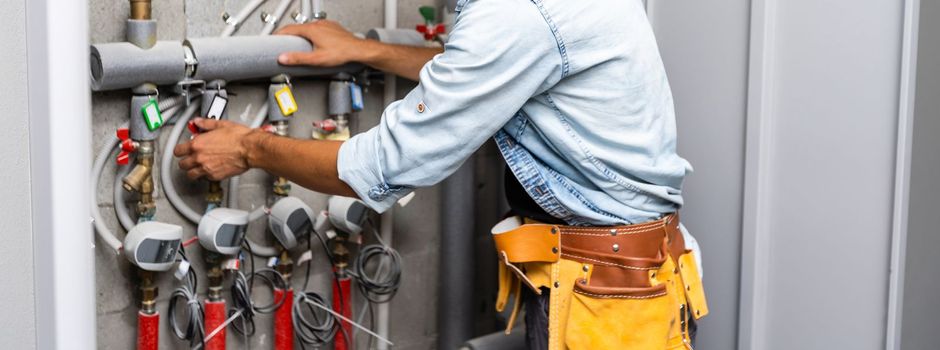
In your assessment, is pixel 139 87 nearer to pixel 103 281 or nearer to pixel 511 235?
pixel 103 281

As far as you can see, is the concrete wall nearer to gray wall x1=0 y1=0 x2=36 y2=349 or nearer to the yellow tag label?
the yellow tag label

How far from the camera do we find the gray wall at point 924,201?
1.62 m

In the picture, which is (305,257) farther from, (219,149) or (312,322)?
(219,149)

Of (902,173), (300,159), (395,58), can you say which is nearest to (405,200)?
(395,58)

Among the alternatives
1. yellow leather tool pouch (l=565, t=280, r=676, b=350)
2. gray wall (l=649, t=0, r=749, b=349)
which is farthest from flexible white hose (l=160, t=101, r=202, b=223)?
gray wall (l=649, t=0, r=749, b=349)

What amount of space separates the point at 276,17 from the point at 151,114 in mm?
333

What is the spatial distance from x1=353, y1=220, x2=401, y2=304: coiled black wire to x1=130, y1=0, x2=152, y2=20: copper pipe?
0.65 meters

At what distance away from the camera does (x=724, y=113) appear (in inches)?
73.3

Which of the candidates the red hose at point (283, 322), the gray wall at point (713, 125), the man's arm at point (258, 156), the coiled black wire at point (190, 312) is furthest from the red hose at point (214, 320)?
the gray wall at point (713, 125)

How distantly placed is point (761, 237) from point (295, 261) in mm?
851

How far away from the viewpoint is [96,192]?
5.13ft

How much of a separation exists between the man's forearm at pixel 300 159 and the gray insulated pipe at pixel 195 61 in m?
0.15

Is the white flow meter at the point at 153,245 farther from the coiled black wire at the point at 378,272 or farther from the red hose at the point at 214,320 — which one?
the coiled black wire at the point at 378,272

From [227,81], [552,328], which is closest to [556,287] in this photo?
[552,328]
